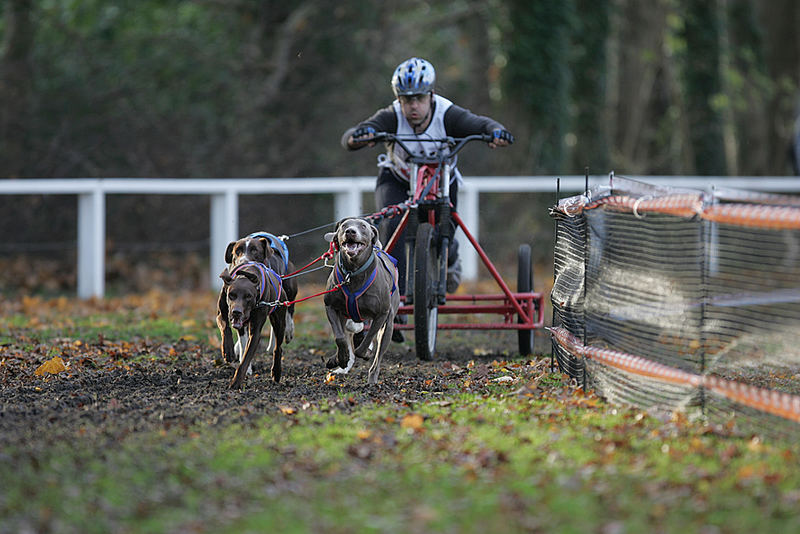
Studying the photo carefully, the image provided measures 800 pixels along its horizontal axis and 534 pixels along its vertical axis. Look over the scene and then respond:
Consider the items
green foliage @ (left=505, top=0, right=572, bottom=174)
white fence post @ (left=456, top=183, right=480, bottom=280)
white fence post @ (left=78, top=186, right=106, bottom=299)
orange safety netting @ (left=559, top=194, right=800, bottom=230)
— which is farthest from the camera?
green foliage @ (left=505, top=0, right=572, bottom=174)

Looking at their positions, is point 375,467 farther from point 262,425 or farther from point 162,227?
point 162,227

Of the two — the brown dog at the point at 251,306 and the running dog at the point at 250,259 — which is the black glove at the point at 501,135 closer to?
the running dog at the point at 250,259

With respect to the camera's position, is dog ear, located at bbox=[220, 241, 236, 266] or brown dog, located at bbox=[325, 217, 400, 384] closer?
brown dog, located at bbox=[325, 217, 400, 384]

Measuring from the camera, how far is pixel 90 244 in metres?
14.1

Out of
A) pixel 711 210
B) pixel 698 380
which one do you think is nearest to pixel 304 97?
pixel 698 380

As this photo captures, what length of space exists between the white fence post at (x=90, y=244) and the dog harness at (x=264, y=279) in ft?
22.8

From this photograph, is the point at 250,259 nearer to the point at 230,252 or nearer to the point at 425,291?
the point at 230,252

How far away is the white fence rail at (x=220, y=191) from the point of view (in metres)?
14.2

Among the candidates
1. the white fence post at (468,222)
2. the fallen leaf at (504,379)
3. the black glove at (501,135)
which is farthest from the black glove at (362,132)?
the white fence post at (468,222)

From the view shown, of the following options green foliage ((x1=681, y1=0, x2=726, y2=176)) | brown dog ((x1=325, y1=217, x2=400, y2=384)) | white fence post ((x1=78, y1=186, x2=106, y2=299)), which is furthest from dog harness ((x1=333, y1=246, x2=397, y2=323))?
green foliage ((x1=681, y1=0, x2=726, y2=176))

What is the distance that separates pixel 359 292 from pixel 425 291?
0.96 meters

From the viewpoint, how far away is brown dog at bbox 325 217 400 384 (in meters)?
7.68

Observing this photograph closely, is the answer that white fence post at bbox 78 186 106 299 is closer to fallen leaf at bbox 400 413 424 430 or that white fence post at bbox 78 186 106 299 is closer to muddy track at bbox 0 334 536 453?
muddy track at bbox 0 334 536 453

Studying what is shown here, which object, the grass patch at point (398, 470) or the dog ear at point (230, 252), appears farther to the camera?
the dog ear at point (230, 252)
